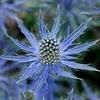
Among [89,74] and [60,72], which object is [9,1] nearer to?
[89,74]

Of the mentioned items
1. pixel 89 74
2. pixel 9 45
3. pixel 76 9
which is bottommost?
pixel 89 74

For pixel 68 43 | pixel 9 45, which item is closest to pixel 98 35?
pixel 9 45

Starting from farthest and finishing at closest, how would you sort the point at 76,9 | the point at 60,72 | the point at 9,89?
the point at 76,9 < the point at 9,89 < the point at 60,72

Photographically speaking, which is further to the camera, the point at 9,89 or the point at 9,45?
the point at 9,45

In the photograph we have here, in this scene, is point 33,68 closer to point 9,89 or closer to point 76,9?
point 9,89

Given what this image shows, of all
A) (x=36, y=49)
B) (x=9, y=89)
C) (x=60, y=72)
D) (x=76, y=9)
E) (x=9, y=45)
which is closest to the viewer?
(x=60, y=72)

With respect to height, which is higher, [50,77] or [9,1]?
[9,1]
